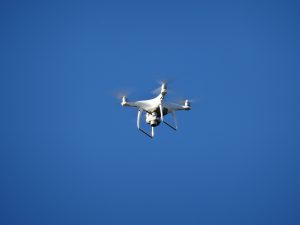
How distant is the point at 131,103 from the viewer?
3981 cm

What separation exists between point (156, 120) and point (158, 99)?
4.40ft

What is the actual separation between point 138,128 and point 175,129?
2.19 m

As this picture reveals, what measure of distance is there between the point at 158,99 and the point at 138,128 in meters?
2.13

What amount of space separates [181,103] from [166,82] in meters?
3.40

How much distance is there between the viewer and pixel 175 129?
128ft

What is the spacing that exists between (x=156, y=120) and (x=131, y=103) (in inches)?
78.5

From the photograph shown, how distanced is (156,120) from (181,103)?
2.62 m

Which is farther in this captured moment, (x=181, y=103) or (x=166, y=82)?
(x=181, y=103)

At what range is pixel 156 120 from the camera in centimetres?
Result: 3897

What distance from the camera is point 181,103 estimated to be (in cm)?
4081

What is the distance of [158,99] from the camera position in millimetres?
38438

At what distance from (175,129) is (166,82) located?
3069mm

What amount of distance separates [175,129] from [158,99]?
2133 mm

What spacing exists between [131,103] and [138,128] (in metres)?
1.76
